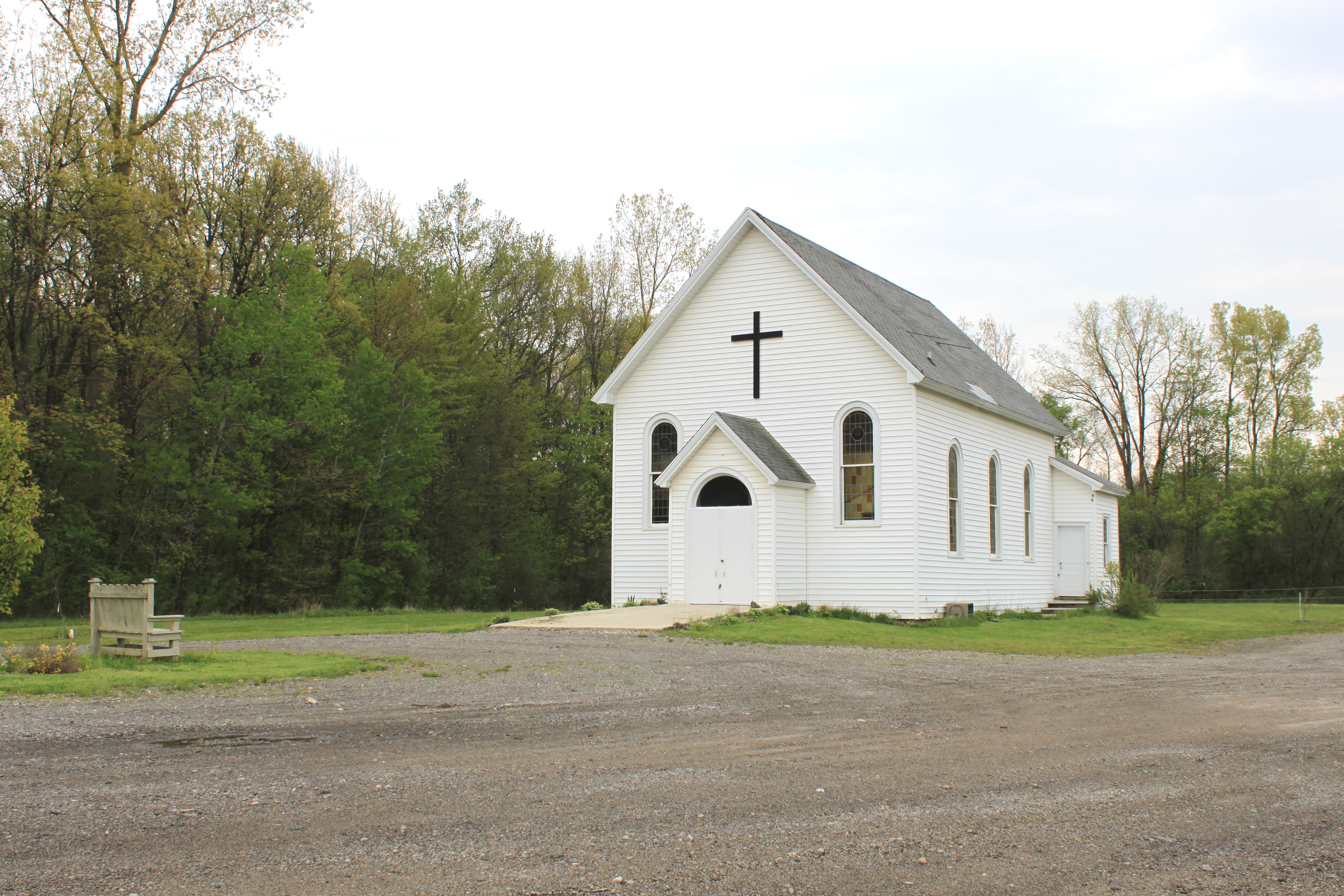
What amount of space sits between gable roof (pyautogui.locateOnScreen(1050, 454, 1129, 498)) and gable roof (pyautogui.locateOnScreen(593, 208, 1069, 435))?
83 cm

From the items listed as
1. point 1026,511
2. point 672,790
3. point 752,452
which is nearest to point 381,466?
point 752,452

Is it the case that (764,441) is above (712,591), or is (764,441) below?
above

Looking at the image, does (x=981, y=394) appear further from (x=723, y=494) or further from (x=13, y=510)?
(x=13, y=510)

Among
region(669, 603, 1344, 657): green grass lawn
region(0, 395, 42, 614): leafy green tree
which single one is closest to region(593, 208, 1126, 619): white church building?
region(669, 603, 1344, 657): green grass lawn

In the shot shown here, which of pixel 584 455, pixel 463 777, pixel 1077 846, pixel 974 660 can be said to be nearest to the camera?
pixel 1077 846

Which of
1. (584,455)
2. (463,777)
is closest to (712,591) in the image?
(463,777)

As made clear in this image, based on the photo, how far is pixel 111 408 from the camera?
27266mm

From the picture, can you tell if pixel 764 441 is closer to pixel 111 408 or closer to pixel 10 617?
pixel 111 408

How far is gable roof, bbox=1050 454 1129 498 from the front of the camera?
97.8ft

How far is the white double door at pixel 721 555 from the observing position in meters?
21.8

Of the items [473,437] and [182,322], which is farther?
[473,437]

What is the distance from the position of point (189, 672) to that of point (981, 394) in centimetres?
1890

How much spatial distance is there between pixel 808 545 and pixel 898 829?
17.2 meters

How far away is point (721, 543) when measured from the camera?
72.3 ft
